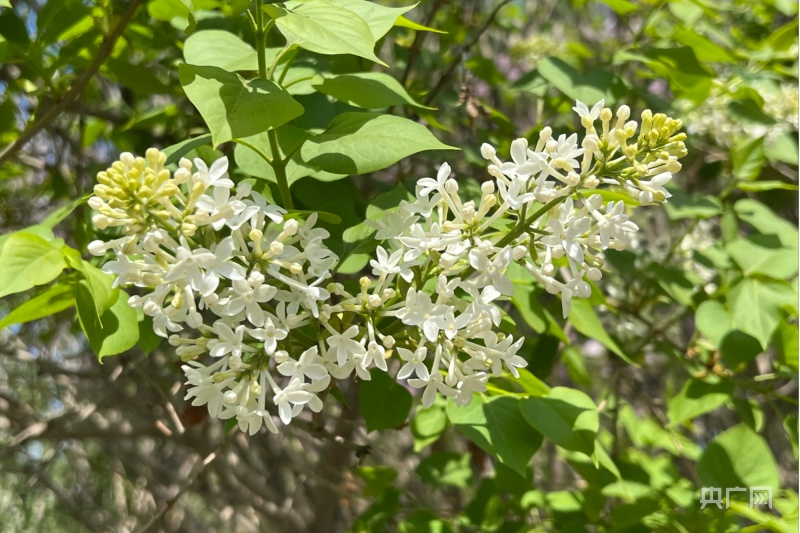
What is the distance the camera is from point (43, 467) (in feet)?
7.73

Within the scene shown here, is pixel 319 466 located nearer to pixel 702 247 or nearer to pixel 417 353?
pixel 702 247

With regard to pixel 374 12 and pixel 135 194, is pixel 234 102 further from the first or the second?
pixel 374 12

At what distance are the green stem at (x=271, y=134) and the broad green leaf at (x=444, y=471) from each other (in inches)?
47.8

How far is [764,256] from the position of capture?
180 centimetres

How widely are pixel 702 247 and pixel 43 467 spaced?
2286mm

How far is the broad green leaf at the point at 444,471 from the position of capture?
2.04m

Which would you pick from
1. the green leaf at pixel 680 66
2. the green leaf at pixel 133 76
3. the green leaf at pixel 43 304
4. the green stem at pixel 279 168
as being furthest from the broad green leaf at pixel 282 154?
the green leaf at pixel 680 66

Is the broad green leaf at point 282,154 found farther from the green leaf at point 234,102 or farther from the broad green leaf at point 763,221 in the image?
the broad green leaf at point 763,221

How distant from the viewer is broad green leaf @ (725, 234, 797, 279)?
1.76 meters

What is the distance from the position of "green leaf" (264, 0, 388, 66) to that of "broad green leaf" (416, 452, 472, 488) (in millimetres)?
1420

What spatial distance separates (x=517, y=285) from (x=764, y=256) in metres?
0.75

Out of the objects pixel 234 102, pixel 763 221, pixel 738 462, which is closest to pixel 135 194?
pixel 234 102

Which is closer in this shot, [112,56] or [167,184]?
[167,184]

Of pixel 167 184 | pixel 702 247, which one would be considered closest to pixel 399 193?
pixel 167 184
